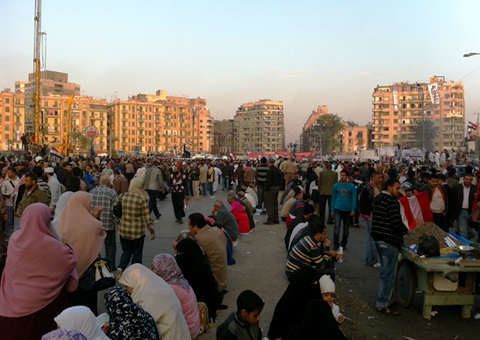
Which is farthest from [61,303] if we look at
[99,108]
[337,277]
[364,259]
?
[99,108]

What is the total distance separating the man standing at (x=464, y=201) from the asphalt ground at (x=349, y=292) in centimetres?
223

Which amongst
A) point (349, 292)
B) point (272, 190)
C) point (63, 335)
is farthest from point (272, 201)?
point (63, 335)

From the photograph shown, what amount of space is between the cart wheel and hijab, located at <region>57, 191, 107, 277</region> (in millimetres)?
4233

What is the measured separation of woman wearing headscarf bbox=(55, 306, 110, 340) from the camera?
3076mm

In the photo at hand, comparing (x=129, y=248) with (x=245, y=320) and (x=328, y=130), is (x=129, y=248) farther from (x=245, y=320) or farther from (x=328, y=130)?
(x=328, y=130)

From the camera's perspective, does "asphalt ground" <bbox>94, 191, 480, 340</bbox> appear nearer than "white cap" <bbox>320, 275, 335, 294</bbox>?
No

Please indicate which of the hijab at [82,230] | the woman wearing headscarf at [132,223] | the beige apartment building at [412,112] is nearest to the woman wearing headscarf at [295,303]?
the hijab at [82,230]

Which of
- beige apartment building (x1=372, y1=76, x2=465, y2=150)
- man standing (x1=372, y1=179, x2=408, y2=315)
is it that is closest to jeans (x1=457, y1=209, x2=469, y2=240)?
man standing (x1=372, y1=179, x2=408, y2=315)

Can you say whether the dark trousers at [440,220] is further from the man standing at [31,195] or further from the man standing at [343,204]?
the man standing at [31,195]

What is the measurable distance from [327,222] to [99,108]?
124 metres

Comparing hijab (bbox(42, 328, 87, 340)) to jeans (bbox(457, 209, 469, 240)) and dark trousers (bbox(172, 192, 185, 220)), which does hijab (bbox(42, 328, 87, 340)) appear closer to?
jeans (bbox(457, 209, 469, 240))

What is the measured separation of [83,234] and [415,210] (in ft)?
17.8

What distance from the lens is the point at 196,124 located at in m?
144

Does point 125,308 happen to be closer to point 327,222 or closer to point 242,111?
point 327,222
